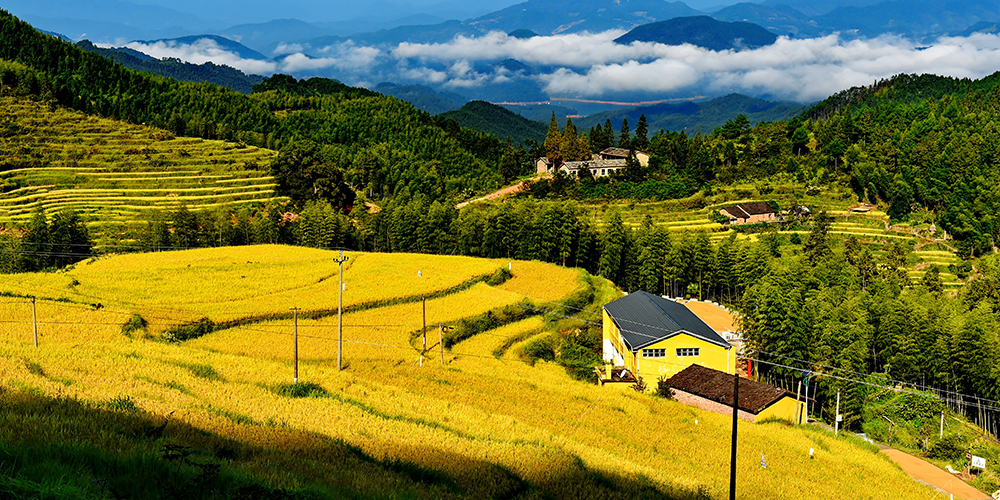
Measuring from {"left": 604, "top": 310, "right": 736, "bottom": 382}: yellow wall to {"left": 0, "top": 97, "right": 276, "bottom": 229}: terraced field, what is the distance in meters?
59.2

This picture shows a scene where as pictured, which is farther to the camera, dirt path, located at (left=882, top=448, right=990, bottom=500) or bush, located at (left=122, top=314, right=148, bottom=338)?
bush, located at (left=122, top=314, right=148, bottom=338)

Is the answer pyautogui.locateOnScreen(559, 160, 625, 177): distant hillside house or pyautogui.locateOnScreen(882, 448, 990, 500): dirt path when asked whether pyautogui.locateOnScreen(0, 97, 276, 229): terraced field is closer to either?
pyautogui.locateOnScreen(559, 160, 625, 177): distant hillside house

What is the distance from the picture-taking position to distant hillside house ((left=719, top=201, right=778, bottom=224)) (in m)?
91.1

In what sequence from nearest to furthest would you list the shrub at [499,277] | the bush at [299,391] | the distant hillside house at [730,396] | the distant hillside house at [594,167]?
the bush at [299,391]
the distant hillside house at [730,396]
the shrub at [499,277]
the distant hillside house at [594,167]

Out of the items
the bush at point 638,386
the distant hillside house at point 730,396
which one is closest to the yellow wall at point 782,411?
the distant hillside house at point 730,396

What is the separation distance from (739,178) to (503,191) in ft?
134

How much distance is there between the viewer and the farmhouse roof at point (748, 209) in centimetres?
9144

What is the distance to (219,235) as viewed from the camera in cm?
7106

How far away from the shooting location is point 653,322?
147 feet

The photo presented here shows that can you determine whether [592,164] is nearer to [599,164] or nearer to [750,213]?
[599,164]

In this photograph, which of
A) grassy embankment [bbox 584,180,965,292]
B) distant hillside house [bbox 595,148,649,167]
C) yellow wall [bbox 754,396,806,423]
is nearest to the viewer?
yellow wall [bbox 754,396,806,423]

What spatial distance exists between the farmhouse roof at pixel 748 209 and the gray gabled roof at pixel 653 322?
154 ft

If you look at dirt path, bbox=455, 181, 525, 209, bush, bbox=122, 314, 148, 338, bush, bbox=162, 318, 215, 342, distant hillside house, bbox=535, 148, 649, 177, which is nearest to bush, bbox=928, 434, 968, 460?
bush, bbox=162, 318, 215, 342

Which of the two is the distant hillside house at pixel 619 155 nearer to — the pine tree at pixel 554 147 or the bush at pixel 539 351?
the pine tree at pixel 554 147
